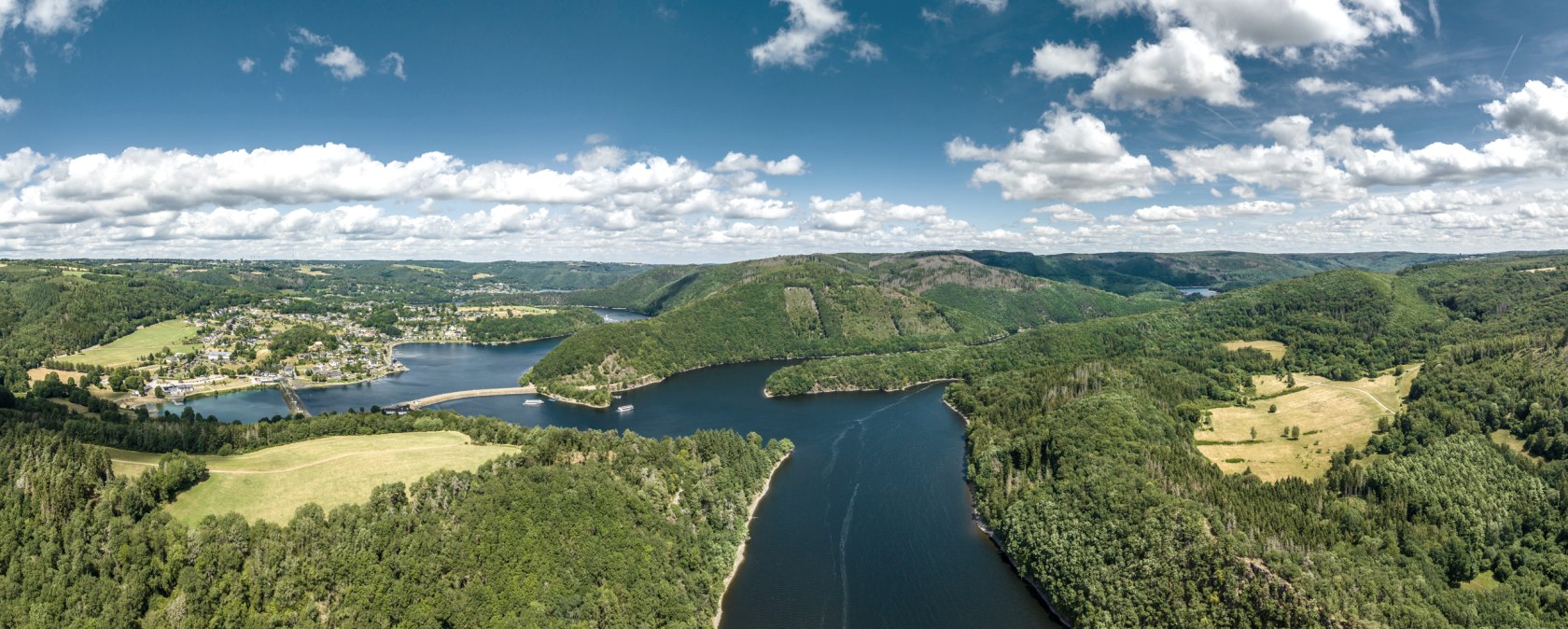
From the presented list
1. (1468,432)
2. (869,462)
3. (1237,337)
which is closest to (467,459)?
(869,462)

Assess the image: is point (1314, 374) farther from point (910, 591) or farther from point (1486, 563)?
point (910, 591)

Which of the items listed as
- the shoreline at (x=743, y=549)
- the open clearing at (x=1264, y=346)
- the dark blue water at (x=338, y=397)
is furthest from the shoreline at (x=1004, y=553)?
the dark blue water at (x=338, y=397)

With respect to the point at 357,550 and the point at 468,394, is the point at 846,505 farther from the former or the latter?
the point at 468,394

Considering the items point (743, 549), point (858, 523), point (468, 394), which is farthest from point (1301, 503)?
point (468, 394)

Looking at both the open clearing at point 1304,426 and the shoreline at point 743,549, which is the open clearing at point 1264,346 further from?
the shoreline at point 743,549

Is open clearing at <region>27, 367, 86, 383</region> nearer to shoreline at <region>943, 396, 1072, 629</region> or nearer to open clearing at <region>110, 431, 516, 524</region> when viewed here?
open clearing at <region>110, 431, 516, 524</region>

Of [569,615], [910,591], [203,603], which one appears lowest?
[910,591]

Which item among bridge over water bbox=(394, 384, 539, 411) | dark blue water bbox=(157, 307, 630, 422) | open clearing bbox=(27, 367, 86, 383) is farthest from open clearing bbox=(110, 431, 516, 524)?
open clearing bbox=(27, 367, 86, 383)
